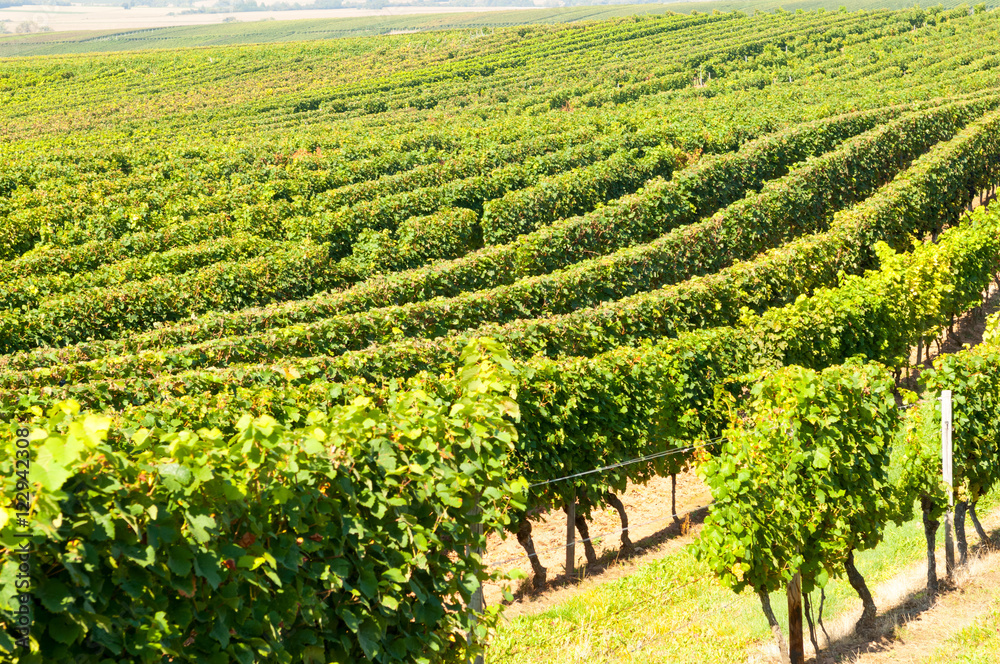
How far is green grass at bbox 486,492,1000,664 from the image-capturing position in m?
8.00

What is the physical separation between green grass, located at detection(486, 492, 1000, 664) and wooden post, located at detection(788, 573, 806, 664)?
0.64 metres

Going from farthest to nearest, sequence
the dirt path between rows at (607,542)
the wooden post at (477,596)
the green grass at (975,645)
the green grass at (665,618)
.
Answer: the dirt path between rows at (607,542), the green grass at (665,618), the green grass at (975,645), the wooden post at (477,596)

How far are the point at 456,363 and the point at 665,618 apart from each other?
655 cm

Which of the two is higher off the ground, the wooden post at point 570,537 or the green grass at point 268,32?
the green grass at point 268,32

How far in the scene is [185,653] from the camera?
146 inches

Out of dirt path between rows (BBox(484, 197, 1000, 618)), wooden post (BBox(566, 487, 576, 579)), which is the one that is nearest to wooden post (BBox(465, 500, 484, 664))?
dirt path between rows (BBox(484, 197, 1000, 618))

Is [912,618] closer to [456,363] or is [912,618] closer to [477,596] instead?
[477,596]

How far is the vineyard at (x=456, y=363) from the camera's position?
12.5 feet

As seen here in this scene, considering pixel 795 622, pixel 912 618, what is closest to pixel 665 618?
pixel 795 622

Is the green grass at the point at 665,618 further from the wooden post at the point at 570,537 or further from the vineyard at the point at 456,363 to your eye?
the wooden post at the point at 570,537

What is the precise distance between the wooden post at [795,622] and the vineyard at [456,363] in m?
0.10

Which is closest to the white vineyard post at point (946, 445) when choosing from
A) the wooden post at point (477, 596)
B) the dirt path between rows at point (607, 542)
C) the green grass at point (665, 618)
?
the green grass at point (665, 618)

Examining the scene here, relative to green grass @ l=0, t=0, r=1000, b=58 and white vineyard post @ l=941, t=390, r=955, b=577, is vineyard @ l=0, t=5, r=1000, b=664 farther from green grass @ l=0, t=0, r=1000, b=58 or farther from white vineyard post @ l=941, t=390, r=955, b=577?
green grass @ l=0, t=0, r=1000, b=58

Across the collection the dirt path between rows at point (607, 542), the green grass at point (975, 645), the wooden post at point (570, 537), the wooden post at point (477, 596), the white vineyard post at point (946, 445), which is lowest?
the dirt path between rows at point (607, 542)
